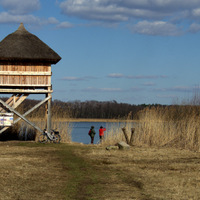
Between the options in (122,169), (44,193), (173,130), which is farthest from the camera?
(173,130)

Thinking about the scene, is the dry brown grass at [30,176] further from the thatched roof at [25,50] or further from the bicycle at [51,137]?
the thatched roof at [25,50]

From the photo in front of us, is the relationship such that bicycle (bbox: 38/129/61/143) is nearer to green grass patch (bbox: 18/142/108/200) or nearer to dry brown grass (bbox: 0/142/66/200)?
green grass patch (bbox: 18/142/108/200)

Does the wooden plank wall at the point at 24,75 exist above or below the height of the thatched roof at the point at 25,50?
below

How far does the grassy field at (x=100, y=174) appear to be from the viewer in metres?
10.1

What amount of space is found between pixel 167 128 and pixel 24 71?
346 inches

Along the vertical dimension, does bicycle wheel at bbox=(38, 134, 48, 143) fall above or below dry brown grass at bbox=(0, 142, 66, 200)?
above

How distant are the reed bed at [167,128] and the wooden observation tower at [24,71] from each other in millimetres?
4914

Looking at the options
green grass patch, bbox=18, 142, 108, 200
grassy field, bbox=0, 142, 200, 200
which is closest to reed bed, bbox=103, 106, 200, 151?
grassy field, bbox=0, 142, 200, 200

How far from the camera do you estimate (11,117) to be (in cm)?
2438

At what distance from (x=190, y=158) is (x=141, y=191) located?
25.5 feet

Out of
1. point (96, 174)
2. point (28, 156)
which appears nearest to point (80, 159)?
point (28, 156)

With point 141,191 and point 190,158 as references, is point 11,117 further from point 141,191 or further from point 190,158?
point 141,191

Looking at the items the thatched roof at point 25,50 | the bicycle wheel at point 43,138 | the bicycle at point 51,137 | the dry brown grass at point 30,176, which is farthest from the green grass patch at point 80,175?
the thatched roof at point 25,50

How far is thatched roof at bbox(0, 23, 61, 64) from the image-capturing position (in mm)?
24750
